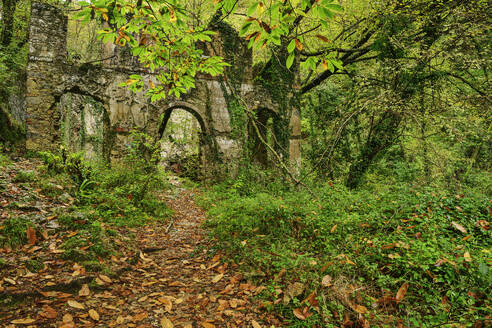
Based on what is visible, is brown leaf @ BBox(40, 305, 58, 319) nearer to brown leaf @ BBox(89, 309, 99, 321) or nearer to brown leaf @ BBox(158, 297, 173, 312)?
brown leaf @ BBox(89, 309, 99, 321)

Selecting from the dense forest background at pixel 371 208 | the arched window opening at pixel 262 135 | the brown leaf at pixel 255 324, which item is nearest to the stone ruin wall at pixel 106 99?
the dense forest background at pixel 371 208

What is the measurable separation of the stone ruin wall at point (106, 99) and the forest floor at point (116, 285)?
15.2ft

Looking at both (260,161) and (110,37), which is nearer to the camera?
(110,37)

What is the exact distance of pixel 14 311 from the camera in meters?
2.34

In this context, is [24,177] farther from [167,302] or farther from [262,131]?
[262,131]

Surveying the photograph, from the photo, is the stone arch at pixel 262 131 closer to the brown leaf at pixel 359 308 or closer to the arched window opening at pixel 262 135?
the arched window opening at pixel 262 135

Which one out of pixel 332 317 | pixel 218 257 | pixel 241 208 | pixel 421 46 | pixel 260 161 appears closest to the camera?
pixel 332 317

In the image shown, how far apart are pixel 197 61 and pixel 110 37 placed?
3.43 feet

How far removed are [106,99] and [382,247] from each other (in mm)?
9194

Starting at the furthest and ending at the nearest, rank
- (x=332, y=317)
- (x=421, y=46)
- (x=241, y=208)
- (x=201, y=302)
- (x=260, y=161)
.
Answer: (x=260, y=161) → (x=421, y=46) → (x=241, y=208) → (x=201, y=302) → (x=332, y=317)

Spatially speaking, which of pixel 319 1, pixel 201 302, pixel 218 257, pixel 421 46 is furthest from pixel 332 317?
pixel 421 46

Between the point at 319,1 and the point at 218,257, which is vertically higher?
the point at 319,1

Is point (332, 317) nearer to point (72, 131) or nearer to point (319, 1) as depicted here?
point (319, 1)

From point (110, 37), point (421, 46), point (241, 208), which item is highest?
point (421, 46)
